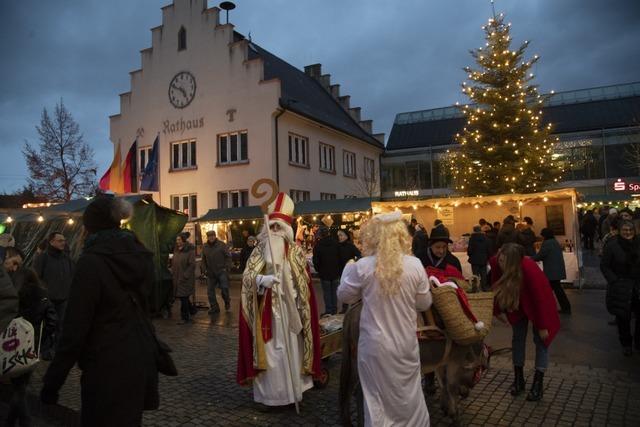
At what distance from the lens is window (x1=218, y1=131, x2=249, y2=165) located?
82.7 feet

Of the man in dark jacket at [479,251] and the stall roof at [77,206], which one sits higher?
the stall roof at [77,206]

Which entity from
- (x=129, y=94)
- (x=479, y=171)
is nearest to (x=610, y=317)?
(x=479, y=171)

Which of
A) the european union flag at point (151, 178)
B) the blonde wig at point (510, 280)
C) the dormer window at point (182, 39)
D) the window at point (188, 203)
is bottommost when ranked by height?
the blonde wig at point (510, 280)

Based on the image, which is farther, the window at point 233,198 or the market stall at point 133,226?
the window at point 233,198

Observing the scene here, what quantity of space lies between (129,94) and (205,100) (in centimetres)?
565

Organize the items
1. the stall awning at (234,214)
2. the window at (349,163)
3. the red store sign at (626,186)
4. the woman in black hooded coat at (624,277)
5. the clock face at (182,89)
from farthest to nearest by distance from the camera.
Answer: the red store sign at (626,186) < the window at (349,163) < the clock face at (182,89) < the stall awning at (234,214) < the woman in black hooded coat at (624,277)

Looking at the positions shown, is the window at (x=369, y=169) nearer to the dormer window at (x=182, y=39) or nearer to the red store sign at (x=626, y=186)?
the dormer window at (x=182, y=39)

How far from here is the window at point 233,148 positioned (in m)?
25.2

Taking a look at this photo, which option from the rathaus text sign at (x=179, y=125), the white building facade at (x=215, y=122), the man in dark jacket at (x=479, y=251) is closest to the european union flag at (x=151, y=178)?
the white building facade at (x=215, y=122)

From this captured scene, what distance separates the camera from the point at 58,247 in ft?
27.6

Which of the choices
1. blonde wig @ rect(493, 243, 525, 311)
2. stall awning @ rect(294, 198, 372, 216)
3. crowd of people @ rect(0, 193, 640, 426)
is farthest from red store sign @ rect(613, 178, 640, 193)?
blonde wig @ rect(493, 243, 525, 311)

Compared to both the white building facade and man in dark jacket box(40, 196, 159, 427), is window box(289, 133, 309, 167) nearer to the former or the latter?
the white building facade

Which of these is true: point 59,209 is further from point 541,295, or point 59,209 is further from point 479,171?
point 479,171

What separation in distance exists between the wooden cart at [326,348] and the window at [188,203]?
2103 centimetres
